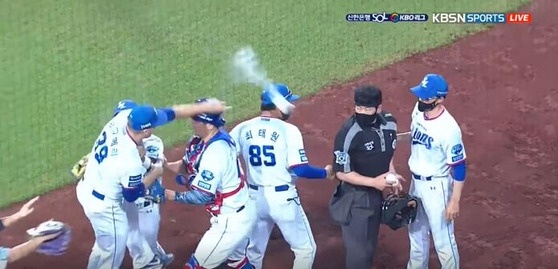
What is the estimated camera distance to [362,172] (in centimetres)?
640

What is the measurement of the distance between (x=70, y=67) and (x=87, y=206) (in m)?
4.57

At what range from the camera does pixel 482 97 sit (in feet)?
33.1

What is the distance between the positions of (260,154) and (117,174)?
39.6 inches

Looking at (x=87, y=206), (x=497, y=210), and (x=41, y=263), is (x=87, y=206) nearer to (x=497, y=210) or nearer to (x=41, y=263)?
(x=41, y=263)

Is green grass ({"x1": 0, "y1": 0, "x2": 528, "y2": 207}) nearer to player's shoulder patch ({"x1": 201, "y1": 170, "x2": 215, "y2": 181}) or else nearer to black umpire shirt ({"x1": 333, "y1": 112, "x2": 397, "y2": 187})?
player's shoulder patch ({"x1": 201, "y1": 170, "x2": 215, "y2": 181})

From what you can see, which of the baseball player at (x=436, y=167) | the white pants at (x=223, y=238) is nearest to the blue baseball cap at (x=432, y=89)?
the baseball player at (x=436, y=167)

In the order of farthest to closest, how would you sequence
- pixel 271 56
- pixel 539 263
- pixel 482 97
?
pixel 271 56 → pixel 482 97 → pixel 539 263

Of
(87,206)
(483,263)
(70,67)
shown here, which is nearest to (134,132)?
(87,206)

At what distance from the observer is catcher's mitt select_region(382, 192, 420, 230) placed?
6.42 metres

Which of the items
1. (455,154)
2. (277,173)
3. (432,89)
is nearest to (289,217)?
(277,173)

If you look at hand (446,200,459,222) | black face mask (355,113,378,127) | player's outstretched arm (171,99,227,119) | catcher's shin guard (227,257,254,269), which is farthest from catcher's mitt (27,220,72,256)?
hand (446,200,459,222)

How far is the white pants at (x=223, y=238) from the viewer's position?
6289 mm

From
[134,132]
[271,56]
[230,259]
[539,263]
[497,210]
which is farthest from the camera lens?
[271,56]

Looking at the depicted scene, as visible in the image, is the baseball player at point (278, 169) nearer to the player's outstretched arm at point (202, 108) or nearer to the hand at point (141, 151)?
the player's outstretched arm at point (202, 108)
